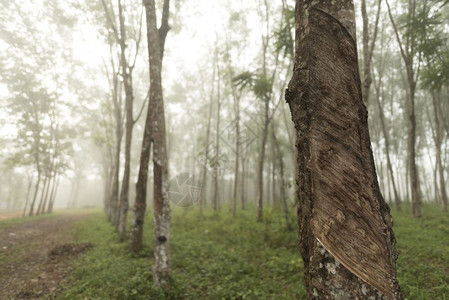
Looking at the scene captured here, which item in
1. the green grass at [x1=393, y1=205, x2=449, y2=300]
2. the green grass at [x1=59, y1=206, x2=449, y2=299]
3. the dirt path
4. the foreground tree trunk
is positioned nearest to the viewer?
the foreground tree trunk

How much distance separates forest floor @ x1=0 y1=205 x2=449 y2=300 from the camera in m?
5.02

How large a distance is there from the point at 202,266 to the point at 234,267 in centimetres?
89

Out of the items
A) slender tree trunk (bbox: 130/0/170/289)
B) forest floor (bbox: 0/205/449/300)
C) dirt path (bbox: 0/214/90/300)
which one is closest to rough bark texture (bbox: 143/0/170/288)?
slender tree trunk (bbox: 130/0/170/289)

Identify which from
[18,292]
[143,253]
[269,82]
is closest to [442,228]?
[269,82]

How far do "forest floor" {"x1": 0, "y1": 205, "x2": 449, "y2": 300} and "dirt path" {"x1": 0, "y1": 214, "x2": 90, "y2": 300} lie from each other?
2 centimetres

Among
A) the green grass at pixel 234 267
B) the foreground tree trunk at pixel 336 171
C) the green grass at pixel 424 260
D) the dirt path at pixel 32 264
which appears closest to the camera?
the foreground tree trunk at pixel 336 171

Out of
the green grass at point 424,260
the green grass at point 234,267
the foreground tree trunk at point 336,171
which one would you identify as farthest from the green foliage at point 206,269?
the foreground tree trunk at point 336,171

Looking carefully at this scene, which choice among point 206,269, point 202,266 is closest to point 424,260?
point 206,269

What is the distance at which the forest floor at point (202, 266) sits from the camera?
5.02 m

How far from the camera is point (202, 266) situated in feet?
21.9

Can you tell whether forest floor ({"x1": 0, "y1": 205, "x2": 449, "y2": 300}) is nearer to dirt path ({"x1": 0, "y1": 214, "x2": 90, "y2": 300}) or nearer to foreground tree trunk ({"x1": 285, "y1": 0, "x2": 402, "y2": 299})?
dirt path ({"x1": 0, "y1": 214, "x2": 90, "y2": 300})

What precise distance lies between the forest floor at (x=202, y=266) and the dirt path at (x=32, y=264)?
17 mm

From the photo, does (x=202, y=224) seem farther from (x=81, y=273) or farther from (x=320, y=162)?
(x=320, y=162)

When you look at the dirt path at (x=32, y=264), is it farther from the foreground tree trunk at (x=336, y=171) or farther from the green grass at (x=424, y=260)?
the green grass at (x=424, y=260)
